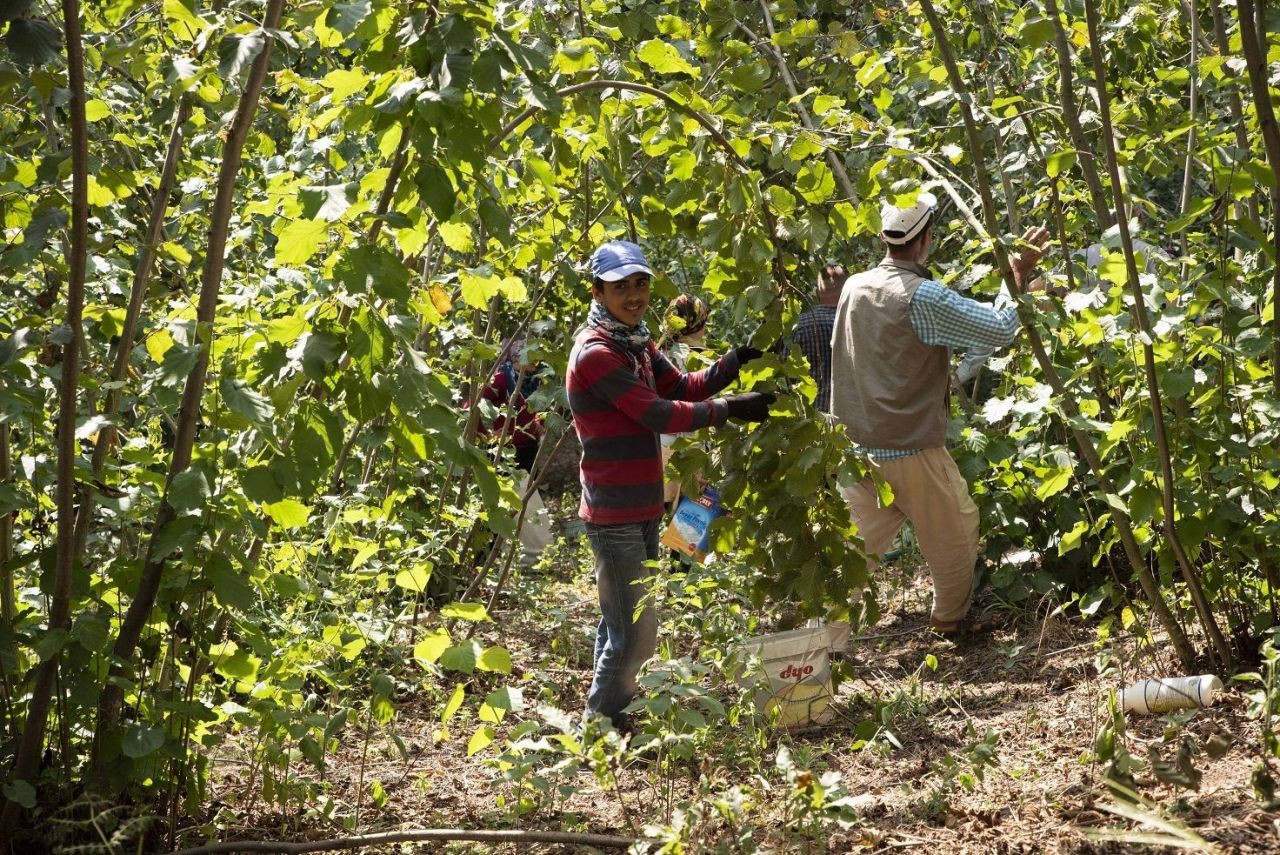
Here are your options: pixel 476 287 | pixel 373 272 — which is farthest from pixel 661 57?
pixel 373 272

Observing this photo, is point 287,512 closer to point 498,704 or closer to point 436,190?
point 498,704

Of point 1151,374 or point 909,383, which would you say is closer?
point 1151,374

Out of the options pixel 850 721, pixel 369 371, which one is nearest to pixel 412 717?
pixel 850 721

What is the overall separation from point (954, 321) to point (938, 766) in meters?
2.14

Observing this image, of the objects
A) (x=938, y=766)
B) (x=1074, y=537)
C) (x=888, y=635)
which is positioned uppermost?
(x=1074, y=537)

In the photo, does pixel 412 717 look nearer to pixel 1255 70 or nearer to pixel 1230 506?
pixel 1230 506

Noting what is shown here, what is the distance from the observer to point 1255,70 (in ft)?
9.86

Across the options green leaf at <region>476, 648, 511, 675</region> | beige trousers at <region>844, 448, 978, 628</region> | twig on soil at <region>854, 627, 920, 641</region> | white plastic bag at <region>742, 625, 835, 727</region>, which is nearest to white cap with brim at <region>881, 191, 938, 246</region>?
beige trousers at <region>844, 448, 978, 628</region>

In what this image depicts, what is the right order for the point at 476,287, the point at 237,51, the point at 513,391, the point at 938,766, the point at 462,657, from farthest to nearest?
the point at 513,391 → the point at 476,287 → the point at 938,766 → the point at 462,657 → the point at 237,51

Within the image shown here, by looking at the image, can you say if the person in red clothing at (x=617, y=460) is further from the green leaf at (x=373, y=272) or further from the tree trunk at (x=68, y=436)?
the tree trunk at (x=68, y=436)

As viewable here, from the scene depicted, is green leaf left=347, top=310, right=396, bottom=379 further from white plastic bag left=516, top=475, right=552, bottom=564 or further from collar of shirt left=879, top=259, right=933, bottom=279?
Result: white plastic bag left=516, top=475, right=552, bottom=564

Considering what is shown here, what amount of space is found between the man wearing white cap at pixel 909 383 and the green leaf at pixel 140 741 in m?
2.82

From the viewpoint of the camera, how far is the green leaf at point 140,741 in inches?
109

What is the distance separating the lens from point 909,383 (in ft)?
16.1
